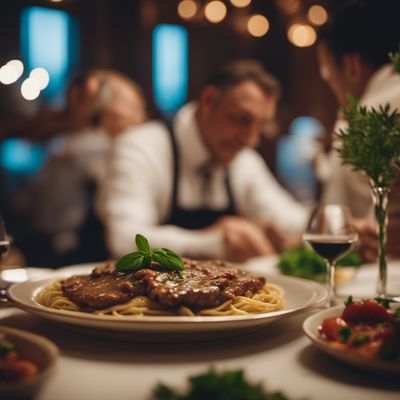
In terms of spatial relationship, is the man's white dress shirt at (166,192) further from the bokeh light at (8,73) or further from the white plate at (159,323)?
the white plate at (159,323)

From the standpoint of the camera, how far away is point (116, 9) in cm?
681

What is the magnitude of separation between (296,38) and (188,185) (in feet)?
7.55

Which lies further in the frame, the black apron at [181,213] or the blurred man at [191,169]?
the black apron at [181,213]

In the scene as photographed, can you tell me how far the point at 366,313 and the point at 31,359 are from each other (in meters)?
0.61

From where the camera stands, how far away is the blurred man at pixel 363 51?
7.25ft

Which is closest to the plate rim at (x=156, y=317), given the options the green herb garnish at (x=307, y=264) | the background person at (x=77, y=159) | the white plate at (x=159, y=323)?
the white plate at (x=159, y=323)

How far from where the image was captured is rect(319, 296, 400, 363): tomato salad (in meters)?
0.92

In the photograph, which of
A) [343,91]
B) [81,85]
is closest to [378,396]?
[343,91]

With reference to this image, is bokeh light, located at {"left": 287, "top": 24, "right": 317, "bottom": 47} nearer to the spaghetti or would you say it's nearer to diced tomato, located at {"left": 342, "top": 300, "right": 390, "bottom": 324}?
the spaghetti

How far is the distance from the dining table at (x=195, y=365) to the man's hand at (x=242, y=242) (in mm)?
1428

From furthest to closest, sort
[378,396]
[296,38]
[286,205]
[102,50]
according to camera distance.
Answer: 1. [102,50]
2. [296,38]
3. [286,205]
4. [378,396]

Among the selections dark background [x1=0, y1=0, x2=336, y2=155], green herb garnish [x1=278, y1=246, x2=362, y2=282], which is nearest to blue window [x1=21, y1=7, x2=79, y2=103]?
dark background [x1=0, y1=0, x2=336, y2=155]

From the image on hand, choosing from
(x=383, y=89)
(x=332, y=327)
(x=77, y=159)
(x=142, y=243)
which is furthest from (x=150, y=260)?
(x=77, y=159)

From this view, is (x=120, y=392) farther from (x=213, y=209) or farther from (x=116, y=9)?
(x=116, y=9)
